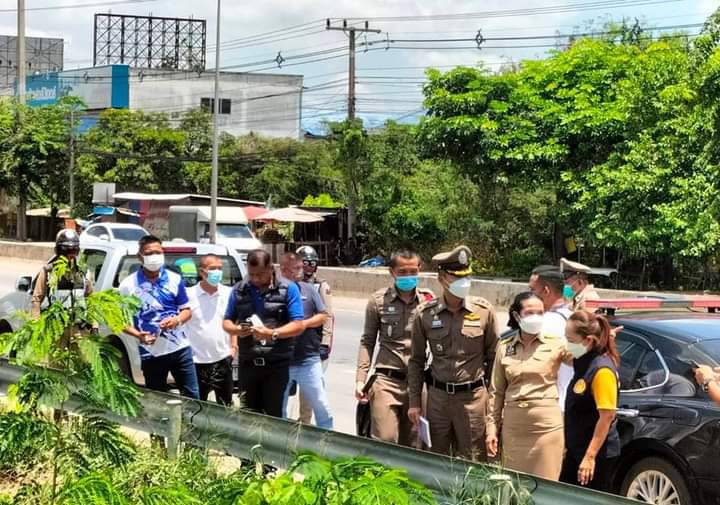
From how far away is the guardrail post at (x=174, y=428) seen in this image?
5609mm

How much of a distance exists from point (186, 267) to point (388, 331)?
139 inches

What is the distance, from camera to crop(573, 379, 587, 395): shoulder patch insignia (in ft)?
17.7

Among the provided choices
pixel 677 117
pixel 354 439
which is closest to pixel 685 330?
pixel 354 439

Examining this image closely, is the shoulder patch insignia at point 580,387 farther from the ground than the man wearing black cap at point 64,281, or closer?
closer

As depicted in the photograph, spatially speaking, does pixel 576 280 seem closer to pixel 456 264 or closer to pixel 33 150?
pixel 456 264

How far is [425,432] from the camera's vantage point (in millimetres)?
5812

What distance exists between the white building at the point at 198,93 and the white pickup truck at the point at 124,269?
7512 cm

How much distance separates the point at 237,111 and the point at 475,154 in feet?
201

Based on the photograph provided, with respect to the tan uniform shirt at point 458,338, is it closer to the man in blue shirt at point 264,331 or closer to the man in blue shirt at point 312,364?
the man in blue shirt at point 264,331

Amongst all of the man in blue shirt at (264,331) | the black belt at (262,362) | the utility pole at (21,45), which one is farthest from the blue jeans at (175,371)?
the utility pole at (21,45)

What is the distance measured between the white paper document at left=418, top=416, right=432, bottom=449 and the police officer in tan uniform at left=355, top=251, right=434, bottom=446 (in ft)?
1.58

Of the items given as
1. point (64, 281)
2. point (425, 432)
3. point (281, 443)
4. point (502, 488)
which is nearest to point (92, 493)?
point (281, 443)

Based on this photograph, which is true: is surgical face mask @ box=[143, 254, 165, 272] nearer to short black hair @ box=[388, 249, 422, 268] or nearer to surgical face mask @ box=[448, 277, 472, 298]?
short black hair @ box=[388, 249, 422, 268]

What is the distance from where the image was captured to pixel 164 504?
3.71 m
